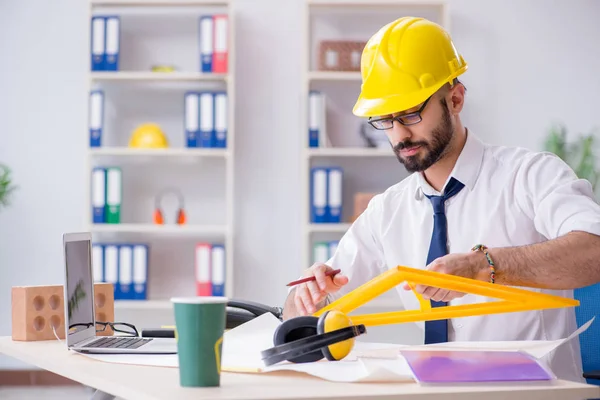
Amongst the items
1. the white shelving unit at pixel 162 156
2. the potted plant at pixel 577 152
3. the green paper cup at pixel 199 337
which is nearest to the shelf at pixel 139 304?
the white shelving unit at pixel 162 156

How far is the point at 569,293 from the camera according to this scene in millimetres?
1829

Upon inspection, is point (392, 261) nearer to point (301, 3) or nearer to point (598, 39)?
point (301, 3)

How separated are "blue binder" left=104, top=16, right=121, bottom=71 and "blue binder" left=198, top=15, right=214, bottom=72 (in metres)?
0.46

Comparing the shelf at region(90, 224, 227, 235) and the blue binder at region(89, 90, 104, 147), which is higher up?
the blue binder at region(89, 90, 104, 147)

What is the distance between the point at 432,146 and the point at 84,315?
920mm

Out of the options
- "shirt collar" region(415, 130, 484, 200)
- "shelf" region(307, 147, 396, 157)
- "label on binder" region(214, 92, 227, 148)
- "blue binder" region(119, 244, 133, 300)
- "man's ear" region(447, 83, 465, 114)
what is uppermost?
"label on binder" region(214, 92, 227, 148)

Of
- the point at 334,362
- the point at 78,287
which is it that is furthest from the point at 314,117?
the point at 334,362

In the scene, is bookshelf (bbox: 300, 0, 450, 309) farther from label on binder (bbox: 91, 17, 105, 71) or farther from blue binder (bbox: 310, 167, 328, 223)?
label on binder (bbox: 91, 17, 105, 71)

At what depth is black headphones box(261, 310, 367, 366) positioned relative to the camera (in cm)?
112

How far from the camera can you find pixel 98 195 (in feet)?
13.4

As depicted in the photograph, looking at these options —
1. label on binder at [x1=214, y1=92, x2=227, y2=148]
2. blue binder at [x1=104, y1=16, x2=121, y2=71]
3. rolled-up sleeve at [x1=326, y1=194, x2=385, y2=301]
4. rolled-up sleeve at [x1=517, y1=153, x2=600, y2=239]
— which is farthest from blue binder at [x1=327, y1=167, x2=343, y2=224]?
rolled-up sleeve at [x1=517, y1=153, x2=600, y2=239]

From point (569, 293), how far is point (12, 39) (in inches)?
149

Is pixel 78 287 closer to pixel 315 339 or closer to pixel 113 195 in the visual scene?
pixel 315 339

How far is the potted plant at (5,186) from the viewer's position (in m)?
4.24
